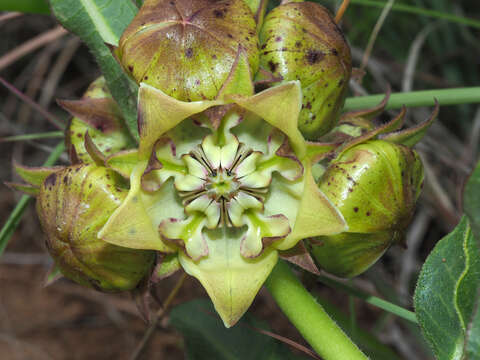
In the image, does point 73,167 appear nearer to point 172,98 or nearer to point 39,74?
point 172,98

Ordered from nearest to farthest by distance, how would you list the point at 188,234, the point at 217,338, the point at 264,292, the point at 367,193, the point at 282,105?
the point at 282,105 < the point at 367,193 < the point at 188,234 < the point at 217,338 < the point at 264,292

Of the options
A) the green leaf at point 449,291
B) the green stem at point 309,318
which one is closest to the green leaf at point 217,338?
the green stem at point 309,318

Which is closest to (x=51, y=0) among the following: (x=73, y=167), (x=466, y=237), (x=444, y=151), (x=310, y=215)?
(x=73, y=167)

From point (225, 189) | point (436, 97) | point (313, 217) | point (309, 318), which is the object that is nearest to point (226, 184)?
point (225, 189)

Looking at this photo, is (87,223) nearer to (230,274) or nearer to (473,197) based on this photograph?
(230,274)

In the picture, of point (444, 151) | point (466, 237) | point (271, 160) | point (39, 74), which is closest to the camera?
point (466, 237)

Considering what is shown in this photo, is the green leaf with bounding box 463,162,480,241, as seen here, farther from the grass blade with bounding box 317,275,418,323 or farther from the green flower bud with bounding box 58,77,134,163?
the green flower bud with bounding box 58,77,134,163
